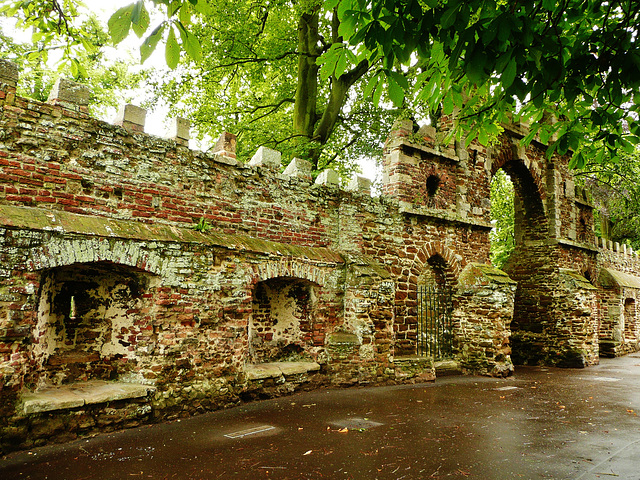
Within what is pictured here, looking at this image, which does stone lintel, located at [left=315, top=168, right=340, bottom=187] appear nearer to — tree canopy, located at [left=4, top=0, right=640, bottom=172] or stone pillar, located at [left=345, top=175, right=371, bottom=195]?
stone pillar, located at [left=345, top=175, right=371, bottom=195]

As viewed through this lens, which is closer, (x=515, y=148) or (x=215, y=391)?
(x=215, y=391)

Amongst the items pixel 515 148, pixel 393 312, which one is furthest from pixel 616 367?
pixel 393 312

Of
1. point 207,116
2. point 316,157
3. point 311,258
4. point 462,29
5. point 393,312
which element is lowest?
point 393,312

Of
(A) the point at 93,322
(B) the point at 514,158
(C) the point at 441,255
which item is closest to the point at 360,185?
(C) the point at 441,255

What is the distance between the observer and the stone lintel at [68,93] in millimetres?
5164

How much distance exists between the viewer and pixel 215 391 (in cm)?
584

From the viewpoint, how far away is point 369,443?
467 centimetres

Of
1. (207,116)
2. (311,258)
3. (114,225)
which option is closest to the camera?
(114,225)

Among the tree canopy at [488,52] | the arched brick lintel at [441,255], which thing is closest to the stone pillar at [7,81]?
the tree canopy at [488,52]

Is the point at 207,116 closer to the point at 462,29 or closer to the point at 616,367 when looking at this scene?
the point at 462,29

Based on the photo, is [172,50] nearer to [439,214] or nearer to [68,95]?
[68,95]

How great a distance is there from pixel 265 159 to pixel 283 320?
285cm

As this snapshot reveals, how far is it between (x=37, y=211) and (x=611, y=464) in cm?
655

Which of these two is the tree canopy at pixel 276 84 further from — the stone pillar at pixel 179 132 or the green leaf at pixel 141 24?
the green leaf at pixel 141 24
